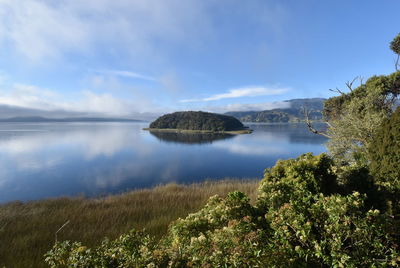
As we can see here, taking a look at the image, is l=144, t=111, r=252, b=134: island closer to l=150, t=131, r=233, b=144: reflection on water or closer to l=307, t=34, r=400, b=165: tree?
l=150, t=131, r=233, b=144: reflection on water

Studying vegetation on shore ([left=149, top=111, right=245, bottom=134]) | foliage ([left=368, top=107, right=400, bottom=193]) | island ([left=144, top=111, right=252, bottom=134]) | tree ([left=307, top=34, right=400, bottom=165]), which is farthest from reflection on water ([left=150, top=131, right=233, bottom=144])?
foliage ([left=368, top=107, right=400, bottom=193])

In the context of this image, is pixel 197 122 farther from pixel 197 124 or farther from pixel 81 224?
pixel 81 224

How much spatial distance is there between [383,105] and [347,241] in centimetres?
1476

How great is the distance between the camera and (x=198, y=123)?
15288 cm

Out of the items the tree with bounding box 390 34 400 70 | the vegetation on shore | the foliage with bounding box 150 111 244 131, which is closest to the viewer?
the tree with bounding box 390 34 400 70

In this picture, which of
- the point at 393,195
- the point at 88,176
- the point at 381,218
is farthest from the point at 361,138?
the point at 88,176

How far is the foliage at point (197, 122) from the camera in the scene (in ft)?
477

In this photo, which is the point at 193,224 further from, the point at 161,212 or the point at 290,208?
the point at 161,212

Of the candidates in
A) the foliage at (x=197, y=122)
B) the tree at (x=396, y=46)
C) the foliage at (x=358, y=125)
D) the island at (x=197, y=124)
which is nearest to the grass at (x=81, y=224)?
the foliage at (x=358, y=125)

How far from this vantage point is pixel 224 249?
2.30 metres

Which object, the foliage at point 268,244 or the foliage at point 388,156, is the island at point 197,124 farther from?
the foliage at point 268,244

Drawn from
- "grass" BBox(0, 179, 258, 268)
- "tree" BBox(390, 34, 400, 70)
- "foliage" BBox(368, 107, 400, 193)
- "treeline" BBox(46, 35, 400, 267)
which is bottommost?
"grass" BBox(0, 179, 258, 268)

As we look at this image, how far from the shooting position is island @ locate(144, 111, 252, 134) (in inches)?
5591

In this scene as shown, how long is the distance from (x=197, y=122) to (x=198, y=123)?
1.77 m
